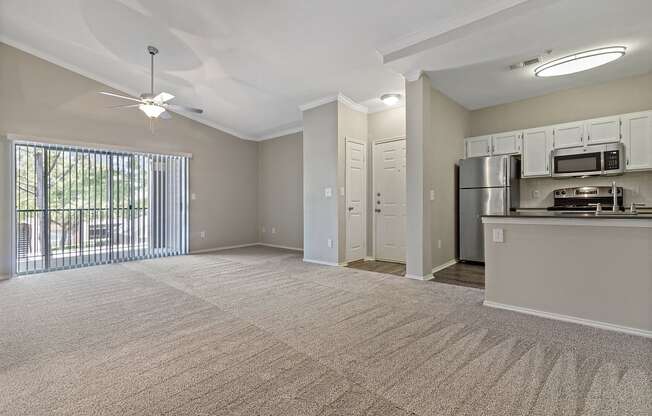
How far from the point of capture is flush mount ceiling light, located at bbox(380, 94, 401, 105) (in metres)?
5.11

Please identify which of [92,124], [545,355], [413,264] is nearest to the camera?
[545,355]

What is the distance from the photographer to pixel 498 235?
122 inches

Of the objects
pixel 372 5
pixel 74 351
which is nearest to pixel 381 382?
pixel 74 351

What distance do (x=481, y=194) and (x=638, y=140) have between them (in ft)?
6.53

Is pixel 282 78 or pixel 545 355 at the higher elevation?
pixel 282 78

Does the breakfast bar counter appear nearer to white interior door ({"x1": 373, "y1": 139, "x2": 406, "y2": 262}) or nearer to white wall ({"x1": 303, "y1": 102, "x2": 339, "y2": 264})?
white interior door ({"x1": 373, "y1": 139, "x2": 406, "y2": 262})

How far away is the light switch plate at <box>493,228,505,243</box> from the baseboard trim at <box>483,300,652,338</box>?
2.06 ft

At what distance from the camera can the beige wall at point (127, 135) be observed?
462 cm

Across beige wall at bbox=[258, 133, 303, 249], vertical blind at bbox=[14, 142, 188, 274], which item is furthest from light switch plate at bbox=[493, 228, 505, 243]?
vertical blind at bbox=[14, 142, 188, 274]

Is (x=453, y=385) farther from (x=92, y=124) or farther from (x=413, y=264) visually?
(x=92, y=124)

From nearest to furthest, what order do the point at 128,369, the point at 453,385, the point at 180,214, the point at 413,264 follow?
the point at 453,385
the point at 128,369
the point at 413,264
the point at 180,214

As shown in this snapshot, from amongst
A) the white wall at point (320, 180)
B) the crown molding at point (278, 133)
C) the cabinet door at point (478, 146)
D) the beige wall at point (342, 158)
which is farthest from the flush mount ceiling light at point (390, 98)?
the crown molding at point (278, 133)

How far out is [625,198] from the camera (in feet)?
14.5

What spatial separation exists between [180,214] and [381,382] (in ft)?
19.4
